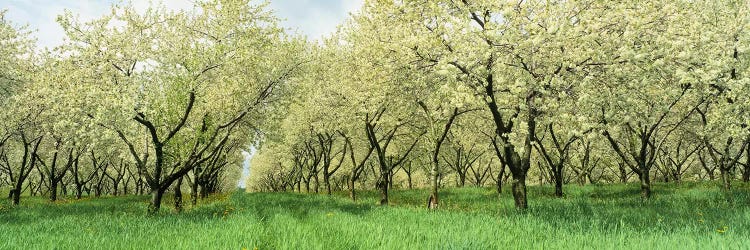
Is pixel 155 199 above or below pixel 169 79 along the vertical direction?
below

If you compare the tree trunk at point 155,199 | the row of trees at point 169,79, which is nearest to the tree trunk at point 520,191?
the row of trees at point 169,79

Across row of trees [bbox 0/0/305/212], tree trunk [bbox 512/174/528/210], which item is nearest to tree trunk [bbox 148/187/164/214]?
row of trees [bbox 0/0/305/212]

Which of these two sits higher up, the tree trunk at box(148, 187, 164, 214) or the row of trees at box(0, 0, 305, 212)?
the row of trees at box(0, 0, 305, 212)

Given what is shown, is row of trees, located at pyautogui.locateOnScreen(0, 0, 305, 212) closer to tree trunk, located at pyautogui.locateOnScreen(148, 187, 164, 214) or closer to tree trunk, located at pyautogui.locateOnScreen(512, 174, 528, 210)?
tree trunk, located at pyautogui.locateOnScreen(148, 187, 164, 214)

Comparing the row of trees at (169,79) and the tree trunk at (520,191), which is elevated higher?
the row of trees at (169,79)

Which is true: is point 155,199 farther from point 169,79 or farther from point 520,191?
point 520,191

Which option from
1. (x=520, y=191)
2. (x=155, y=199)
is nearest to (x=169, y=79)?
(x=155, y=199)

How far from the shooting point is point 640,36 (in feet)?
40.3

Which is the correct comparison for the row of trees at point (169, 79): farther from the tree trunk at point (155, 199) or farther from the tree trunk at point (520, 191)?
the tree trunk at point (520, 191)

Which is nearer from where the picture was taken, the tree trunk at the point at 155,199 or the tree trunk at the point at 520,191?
the tree trunk at the point at 520,191

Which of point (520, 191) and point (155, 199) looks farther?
point (155, 199)

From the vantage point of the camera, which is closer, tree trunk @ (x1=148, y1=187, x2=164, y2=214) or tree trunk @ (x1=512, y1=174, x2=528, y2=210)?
tree trunk @ (x1=512, y1=174, x2=528, y2=210)

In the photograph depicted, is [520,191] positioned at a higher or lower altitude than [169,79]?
lower

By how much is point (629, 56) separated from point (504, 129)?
4.63 m
